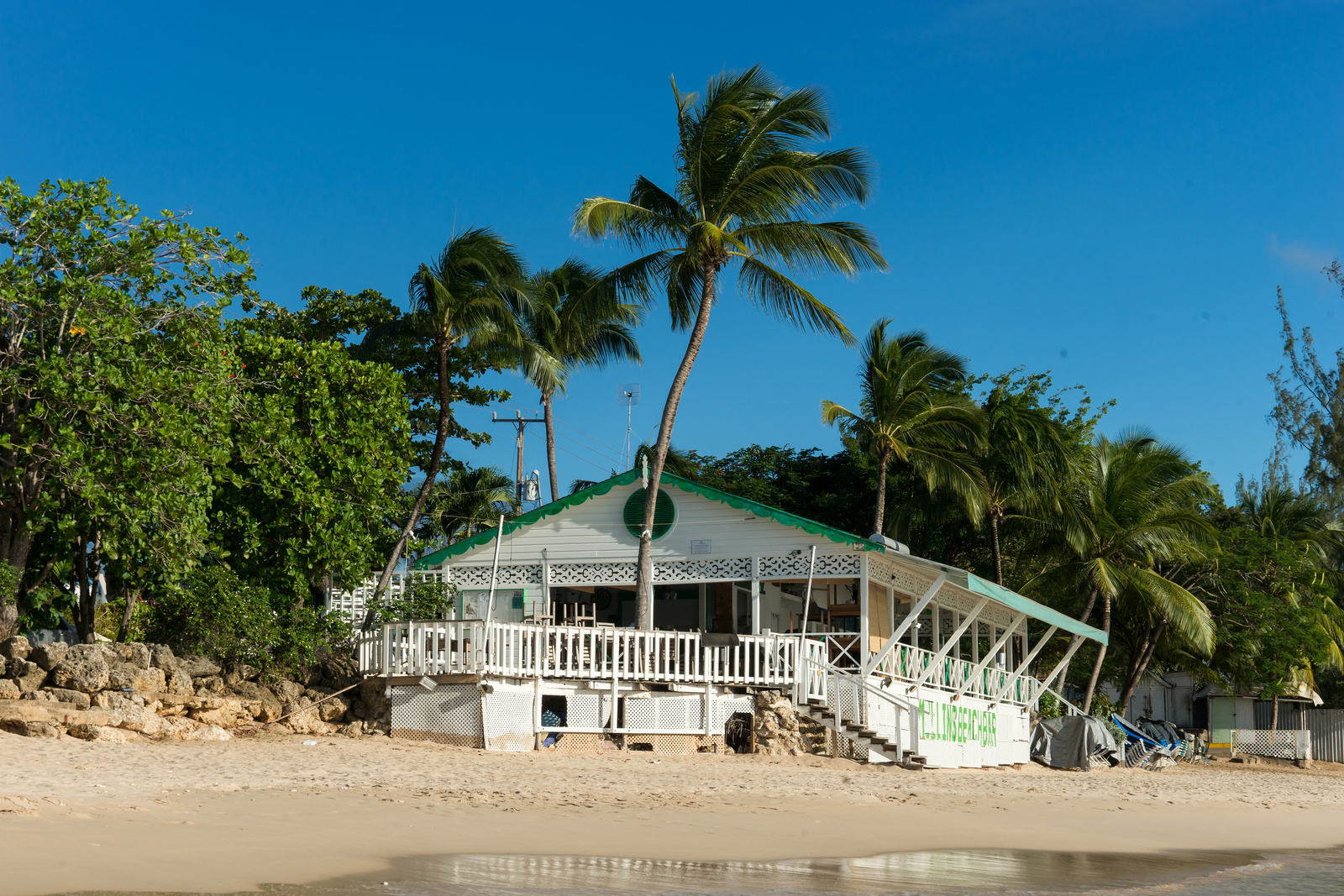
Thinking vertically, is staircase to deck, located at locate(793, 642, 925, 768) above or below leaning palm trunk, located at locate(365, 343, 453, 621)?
below

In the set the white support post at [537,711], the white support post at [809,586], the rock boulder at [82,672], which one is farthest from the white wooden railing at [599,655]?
the rock boulder at [82,672]

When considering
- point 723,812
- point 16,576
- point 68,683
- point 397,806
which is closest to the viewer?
point 397,806

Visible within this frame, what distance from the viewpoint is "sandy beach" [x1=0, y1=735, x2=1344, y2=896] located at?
300 inches

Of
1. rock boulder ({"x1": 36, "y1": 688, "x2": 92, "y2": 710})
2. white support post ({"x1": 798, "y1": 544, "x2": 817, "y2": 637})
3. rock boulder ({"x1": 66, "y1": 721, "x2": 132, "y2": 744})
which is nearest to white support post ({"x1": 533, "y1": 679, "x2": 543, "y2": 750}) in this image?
white support post ({"x1": 798, "y1": 544, "x2": 817, "y2": 637})

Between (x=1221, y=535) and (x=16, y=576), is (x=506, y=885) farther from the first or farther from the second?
(x=1221, y=535)

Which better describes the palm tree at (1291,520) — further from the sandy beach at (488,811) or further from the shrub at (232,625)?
the shrub at (232,625)

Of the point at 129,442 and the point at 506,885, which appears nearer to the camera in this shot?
the point at 506,885

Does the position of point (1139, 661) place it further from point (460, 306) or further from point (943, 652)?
point (460, 306)

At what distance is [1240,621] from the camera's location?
32.5m

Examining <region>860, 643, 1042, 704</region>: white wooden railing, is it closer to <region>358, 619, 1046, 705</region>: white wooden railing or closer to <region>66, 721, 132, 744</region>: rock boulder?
<region>358, 619, 1046, 705</region>: white wooden railing

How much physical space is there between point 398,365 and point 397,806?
16168mm

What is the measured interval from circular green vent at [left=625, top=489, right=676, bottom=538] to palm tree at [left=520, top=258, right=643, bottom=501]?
3.45m

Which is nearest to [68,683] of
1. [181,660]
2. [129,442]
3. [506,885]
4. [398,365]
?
[181,660]

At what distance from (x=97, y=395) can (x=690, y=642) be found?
9035mm
